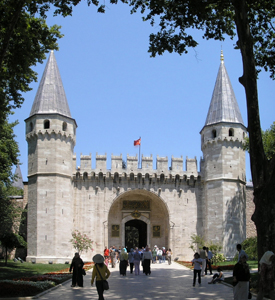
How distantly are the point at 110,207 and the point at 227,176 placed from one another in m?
8.48

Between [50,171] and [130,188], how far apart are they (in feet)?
19.8

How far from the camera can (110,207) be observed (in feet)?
109

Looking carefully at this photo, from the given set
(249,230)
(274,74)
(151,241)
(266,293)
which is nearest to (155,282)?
(266,293)

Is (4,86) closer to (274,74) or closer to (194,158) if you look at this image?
(274,74)

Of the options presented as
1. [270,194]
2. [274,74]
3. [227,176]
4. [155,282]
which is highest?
[274,74]

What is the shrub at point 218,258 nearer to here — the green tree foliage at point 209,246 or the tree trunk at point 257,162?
the green tree foliage at point 209,246

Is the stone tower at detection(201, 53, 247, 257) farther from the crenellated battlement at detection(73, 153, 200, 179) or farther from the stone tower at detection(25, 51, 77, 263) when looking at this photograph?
the stone tower at detection(25, 51, 77, 263)

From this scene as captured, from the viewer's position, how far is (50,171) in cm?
3112

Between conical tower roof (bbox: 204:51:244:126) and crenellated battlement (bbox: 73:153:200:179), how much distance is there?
350 centimetres

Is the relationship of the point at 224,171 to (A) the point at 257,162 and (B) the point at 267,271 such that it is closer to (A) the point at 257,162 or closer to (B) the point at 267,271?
(A) the point at 257,162

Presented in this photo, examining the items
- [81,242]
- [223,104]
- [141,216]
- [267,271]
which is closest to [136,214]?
[141,216]

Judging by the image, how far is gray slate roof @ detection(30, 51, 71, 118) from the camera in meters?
32.5

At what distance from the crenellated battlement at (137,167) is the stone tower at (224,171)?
1385mm

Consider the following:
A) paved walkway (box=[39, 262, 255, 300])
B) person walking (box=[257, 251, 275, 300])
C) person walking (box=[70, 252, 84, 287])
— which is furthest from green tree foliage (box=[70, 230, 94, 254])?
person walking (box=[257, 251, 275, 300])
